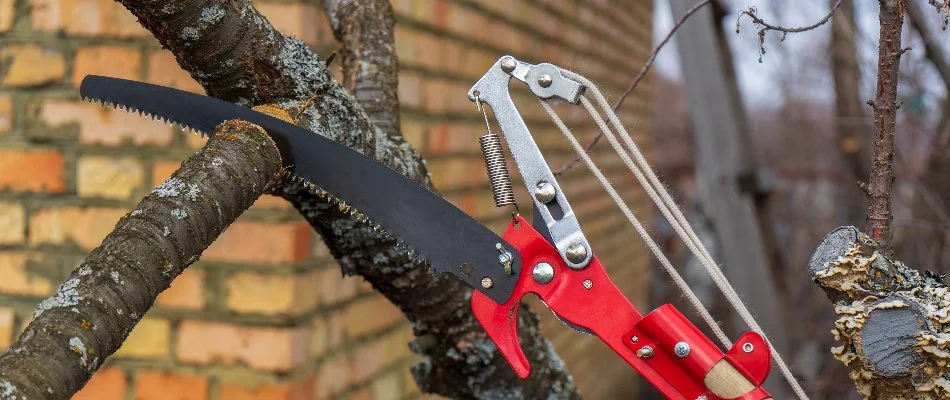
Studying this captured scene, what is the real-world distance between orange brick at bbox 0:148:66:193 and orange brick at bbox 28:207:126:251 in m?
0.05

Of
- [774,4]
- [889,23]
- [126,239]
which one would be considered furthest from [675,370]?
[774,4]

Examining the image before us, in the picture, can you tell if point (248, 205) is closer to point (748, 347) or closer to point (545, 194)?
point (545, 194)

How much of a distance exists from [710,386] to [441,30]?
5.01 feet

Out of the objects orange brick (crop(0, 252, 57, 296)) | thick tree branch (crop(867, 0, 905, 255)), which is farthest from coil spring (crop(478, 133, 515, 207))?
orange brick (crop(0, 252, 57, 296))

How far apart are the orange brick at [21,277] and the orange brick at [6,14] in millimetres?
436

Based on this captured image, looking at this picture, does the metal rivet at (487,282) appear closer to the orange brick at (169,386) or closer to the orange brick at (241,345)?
the orange brick at (241,345)

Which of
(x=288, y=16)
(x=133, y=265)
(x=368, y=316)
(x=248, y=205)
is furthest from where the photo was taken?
(x=368, y=316)

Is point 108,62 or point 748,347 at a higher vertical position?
point 108,62

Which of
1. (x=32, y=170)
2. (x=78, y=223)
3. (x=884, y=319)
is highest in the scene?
(x=32, y=170)

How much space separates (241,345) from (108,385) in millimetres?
290

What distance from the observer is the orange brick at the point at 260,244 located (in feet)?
5.41

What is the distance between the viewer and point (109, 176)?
169 cm

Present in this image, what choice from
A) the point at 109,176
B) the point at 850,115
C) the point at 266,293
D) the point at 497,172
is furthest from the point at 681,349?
the point at 850,115

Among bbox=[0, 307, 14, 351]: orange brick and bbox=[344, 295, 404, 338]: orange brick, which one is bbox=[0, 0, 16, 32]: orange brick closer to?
bbox=[0, 307, 14, 351]: orange brick
